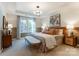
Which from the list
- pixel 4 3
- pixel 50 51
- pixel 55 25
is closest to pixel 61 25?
pixel 55 25

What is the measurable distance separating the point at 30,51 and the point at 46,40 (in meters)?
0.38

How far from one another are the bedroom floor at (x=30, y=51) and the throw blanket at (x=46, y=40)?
0.34 feet

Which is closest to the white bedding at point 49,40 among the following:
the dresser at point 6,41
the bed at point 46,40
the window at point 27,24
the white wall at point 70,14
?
the bed at point 46,40

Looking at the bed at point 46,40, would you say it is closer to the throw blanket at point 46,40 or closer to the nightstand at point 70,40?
the throw blanket at point 46,40

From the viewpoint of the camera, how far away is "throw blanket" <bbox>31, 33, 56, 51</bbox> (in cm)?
205

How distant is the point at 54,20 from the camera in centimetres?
211

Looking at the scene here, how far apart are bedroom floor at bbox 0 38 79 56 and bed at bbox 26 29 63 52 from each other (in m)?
0.09

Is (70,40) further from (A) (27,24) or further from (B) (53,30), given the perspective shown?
(A) (27,24)

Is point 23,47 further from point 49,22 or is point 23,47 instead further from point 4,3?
point 4,3

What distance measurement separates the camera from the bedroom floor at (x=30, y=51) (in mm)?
2041

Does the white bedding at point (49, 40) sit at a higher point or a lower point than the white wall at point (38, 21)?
lower

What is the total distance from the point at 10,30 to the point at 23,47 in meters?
0.42

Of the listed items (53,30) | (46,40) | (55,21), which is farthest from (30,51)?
(55,21)

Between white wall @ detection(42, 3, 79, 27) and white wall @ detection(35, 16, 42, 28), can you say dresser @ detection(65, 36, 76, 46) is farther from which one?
white wall @ detection(35, 16, 42, 28)
